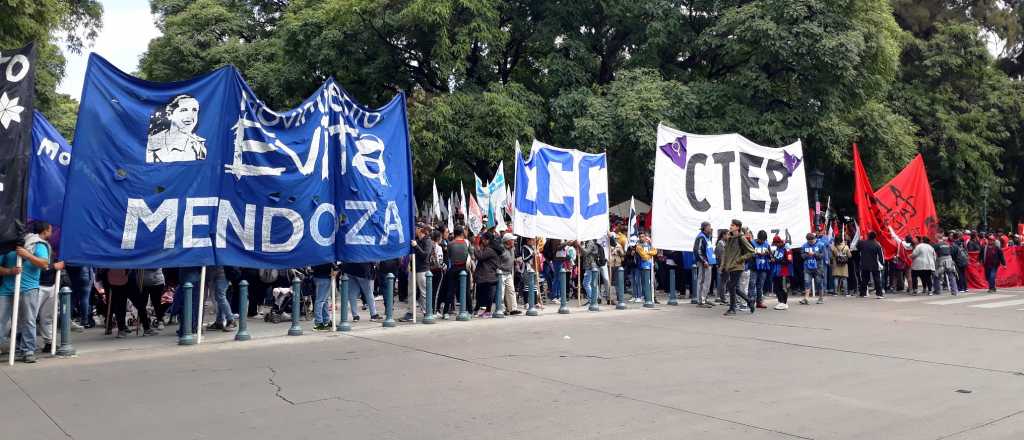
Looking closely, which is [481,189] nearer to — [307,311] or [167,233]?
[307,311]

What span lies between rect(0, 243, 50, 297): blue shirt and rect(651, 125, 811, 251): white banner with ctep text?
10.6 m

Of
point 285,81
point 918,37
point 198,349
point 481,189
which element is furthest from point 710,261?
point 918,37

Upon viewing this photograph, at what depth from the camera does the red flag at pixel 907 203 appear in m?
20.8

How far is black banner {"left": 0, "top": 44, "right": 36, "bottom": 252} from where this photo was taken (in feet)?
31.2

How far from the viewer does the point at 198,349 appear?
1088 centimetres

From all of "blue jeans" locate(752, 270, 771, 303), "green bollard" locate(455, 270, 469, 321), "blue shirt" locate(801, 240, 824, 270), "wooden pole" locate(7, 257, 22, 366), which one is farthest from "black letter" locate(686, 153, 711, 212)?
"wooden pole" locate(7, 257, 22, 366)

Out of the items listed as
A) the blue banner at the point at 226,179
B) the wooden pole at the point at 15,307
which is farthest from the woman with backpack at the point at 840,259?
the wooden pole at the point at 15,307

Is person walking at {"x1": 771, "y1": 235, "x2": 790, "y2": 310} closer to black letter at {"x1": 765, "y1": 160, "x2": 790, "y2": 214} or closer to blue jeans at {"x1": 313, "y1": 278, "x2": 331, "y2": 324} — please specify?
black letter at {"x1": 765, "y1": 160, "x2": 790, "y2": 214}

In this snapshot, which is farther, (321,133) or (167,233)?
(321,133)

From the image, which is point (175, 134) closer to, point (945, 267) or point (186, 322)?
point (186, 322)

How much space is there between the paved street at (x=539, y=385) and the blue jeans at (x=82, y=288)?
218 centimetres

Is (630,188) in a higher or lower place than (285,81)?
lower

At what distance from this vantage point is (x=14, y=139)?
31.6 ft

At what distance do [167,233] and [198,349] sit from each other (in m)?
1.66
